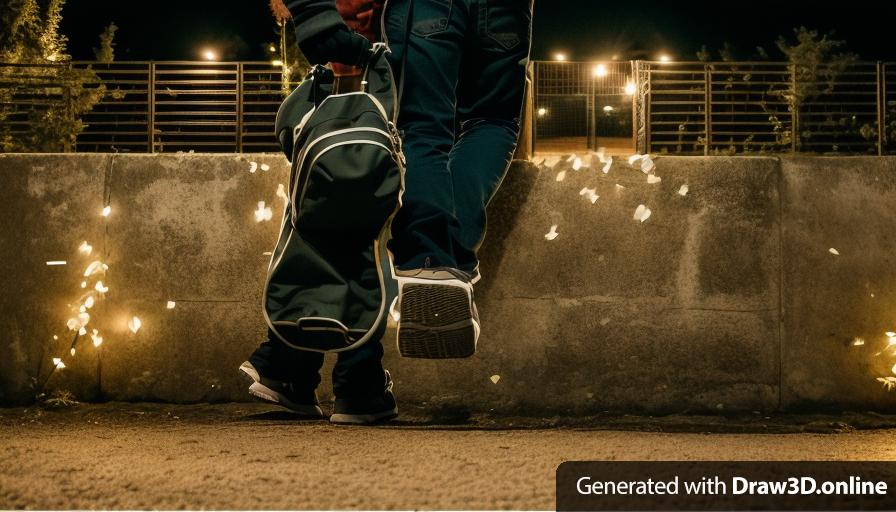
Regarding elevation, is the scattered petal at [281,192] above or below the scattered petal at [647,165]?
below

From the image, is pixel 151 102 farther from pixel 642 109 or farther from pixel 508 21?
pixel 508 21

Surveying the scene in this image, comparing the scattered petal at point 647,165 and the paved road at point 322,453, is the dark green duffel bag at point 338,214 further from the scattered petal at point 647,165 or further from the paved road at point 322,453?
the scattered petal at point 647,165

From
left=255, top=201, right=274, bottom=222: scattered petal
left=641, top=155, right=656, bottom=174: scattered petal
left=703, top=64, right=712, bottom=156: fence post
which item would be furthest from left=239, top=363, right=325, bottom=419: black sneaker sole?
left=703, top=64, right=712, bottom=156: fence post

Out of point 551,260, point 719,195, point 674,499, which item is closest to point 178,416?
point 551,260

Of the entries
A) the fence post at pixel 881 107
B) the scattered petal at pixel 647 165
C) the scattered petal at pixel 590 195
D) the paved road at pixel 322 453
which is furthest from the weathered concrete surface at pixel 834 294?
the fence post at pixel 881 107

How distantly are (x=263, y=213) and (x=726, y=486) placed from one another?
2320 millimetres

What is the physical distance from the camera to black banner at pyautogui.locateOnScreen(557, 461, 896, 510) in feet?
8.19

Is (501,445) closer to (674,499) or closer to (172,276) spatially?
(674,499)

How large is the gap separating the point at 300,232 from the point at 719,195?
6.44 ft

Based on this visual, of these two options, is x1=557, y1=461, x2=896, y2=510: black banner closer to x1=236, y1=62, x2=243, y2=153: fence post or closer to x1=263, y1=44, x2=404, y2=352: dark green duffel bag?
x1=263, y1=44, x2=404, y2=352: dark green duffel bag

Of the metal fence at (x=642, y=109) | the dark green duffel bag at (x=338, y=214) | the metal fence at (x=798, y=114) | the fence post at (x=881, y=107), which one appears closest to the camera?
the dark green duffel bag at (x=338, y=214)

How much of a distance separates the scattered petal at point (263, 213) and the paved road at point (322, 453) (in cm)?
84

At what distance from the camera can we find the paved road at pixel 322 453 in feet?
8.43

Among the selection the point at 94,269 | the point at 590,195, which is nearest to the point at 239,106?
the point at 94,269
